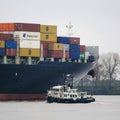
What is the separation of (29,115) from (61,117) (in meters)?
4.47

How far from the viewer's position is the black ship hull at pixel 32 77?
379 ft

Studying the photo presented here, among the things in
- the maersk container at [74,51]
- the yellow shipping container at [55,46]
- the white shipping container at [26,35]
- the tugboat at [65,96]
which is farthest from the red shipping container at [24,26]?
the tugboat at [65,96]

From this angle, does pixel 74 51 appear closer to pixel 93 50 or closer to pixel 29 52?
pixel 29 52

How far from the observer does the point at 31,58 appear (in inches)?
4582

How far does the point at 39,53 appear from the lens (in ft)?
379

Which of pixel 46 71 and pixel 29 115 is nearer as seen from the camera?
pixel 29 115

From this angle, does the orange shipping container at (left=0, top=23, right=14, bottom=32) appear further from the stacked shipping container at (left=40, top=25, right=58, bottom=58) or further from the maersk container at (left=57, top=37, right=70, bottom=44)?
the maersk container at (left=57, top=37, right=70, bottom=44)

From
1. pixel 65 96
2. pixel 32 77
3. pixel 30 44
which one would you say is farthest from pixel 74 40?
pixel 65 96

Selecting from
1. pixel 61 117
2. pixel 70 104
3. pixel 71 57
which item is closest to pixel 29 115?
pixel 61 117

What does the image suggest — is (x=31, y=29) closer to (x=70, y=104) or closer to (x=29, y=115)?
(x=70, y=104)

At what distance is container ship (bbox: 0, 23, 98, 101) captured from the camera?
4523 inches

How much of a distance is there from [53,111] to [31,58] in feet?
63.4

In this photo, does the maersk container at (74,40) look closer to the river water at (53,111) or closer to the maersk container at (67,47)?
the maersk container at (67,47)

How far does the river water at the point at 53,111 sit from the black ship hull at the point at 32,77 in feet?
9.14
